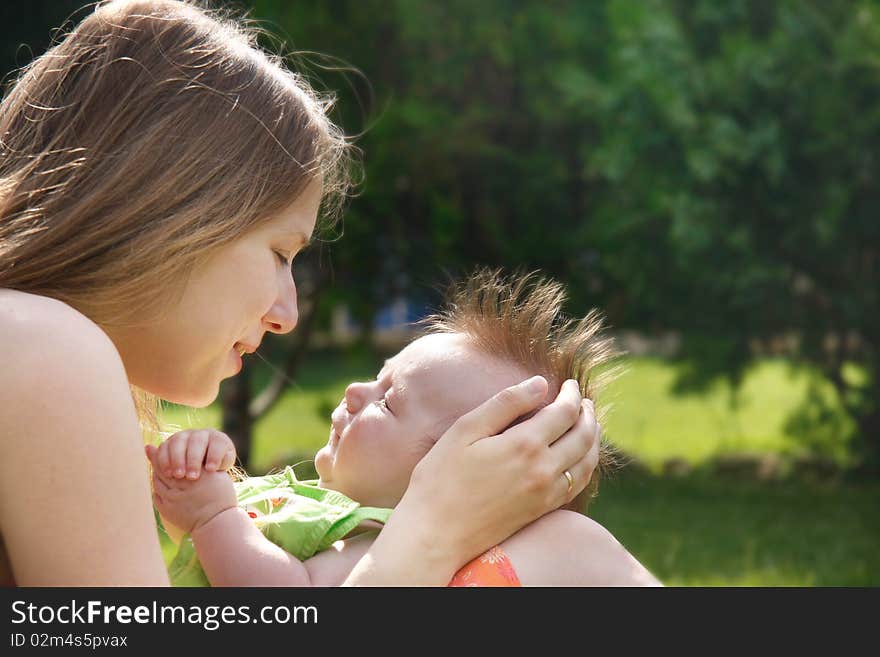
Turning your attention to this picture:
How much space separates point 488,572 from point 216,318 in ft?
2.02

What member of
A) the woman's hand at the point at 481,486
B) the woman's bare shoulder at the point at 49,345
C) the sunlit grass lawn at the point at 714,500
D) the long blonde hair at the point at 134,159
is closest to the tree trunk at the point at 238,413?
the sunlit grass lawn at the point at 714,500

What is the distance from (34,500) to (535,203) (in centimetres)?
577

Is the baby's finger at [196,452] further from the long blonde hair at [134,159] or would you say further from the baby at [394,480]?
the long blonde hair at [134,159]

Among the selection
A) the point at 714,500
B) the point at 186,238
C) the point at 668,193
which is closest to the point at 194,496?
the point at 186,238

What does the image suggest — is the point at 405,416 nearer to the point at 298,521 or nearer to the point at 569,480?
the point at 298,521

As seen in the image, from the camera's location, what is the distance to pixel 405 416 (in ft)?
7.24

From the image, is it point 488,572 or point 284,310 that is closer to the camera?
point 488,572

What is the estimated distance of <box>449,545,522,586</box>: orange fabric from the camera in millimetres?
1836

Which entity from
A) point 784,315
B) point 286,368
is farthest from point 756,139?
point 286,368

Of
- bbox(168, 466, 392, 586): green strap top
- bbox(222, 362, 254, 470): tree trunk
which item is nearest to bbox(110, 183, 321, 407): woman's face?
bbox(168, 466, 392, 586): green strap top

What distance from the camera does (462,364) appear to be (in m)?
2.22

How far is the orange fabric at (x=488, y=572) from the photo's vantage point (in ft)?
6.02

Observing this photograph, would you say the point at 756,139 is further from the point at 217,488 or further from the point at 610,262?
the point at 217,488

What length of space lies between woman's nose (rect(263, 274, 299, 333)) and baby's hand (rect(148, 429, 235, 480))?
0.22 meters
